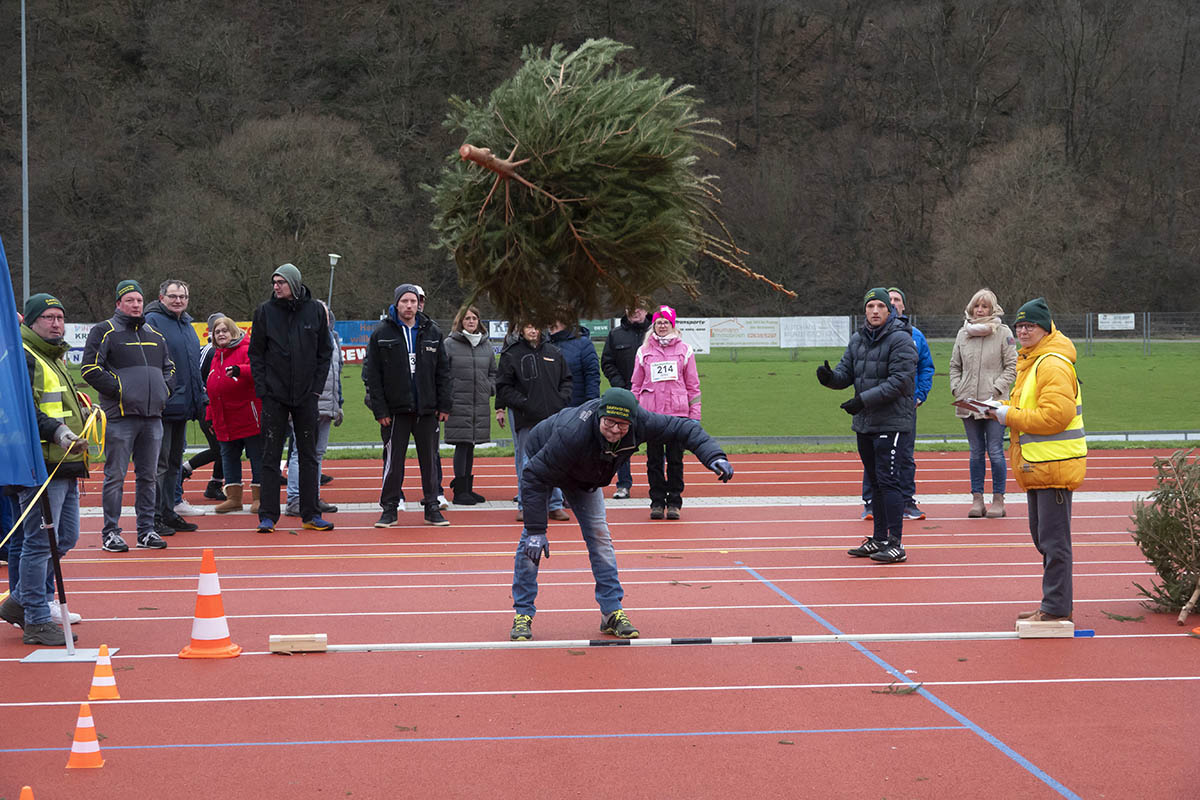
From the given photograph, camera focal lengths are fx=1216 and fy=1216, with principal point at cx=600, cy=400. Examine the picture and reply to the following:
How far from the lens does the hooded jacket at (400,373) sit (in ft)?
36.6

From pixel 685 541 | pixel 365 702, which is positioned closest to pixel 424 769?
pixel 365 702

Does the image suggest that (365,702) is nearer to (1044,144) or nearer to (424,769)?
(424,769)

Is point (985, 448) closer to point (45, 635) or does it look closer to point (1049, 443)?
point (1049, 443)

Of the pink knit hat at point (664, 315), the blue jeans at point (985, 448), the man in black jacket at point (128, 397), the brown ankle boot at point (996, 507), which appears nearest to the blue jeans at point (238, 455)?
the man in black jacket at point (128, 397)

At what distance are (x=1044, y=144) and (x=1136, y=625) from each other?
165 ft

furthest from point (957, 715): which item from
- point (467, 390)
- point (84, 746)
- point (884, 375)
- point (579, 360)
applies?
point (467, 390)

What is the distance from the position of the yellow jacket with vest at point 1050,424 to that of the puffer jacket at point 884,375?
217cm

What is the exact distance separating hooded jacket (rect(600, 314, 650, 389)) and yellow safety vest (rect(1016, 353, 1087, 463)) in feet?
17.9

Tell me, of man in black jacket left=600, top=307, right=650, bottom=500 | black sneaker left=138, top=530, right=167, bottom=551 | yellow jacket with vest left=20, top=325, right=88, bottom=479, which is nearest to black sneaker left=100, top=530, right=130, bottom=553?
black sneaker left=138, top=530, right=167, bottom=551

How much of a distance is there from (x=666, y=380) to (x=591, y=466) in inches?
185

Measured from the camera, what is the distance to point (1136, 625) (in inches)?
293

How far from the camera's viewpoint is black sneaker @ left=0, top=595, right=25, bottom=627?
7066 mm

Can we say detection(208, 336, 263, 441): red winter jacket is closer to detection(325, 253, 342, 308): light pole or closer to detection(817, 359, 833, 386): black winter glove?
detection(817, 359, 833, 386): black winter glove

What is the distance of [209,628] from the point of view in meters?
6.69
